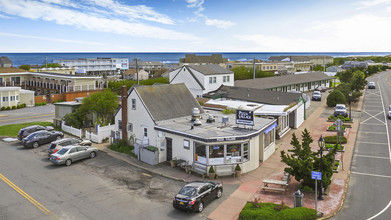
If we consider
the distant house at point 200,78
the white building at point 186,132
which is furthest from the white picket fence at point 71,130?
the distant house at point 200,78

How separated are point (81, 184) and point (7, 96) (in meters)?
45.4

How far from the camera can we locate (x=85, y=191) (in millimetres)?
21906

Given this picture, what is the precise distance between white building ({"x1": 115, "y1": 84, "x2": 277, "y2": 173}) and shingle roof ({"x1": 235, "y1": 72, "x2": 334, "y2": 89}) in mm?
34633

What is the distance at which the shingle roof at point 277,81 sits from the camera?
67.4m

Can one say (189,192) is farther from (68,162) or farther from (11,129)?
(11,129)

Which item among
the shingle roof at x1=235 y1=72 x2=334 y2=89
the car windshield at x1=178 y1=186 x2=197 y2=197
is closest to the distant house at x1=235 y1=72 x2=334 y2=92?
the shingle roof at x1=235 y1=72 x2=334 y2=89

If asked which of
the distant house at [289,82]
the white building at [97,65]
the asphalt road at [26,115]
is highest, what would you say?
the white building at [97,65]

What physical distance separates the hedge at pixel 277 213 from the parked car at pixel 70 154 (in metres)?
16.5

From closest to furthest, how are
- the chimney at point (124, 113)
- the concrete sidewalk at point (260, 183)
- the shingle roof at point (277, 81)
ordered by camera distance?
the concrete sidewalk at point (260, 183)
the chimney at point (124, 113)
the shingle roof at point (277, 81)

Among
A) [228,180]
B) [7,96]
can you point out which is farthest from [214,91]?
[7,96]

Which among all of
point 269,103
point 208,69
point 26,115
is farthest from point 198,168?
point 26,115

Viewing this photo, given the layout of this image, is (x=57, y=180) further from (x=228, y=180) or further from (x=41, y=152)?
(x=228, y=180)

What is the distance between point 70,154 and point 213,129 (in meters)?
12.5

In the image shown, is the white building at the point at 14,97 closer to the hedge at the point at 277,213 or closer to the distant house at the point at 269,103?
the distant house at the point at 269,103
